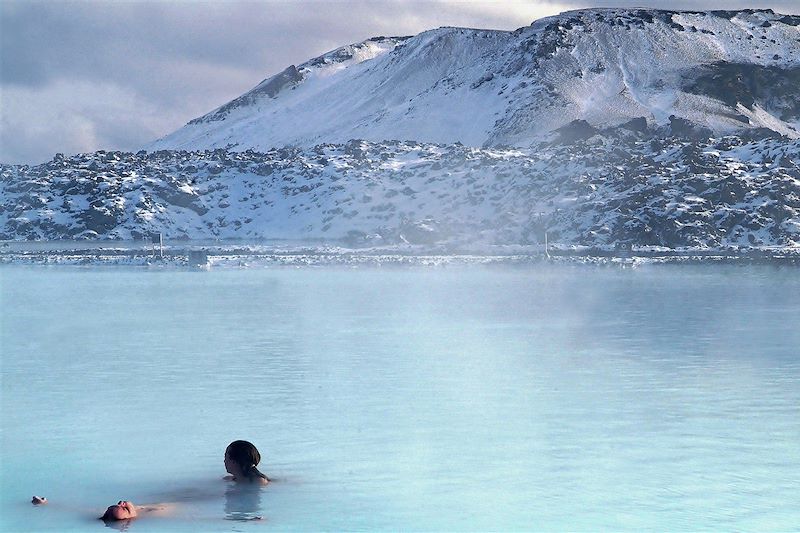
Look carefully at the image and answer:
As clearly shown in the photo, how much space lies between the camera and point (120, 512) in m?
14.8

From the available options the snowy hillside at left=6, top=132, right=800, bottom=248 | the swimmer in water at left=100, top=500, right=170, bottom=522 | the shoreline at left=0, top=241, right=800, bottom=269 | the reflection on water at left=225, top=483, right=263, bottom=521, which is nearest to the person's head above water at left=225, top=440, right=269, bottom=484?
the reflection on water at left=225, top=483, right=263, bottom=521

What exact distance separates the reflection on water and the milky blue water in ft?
0.13

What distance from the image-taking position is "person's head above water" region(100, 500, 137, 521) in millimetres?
14773

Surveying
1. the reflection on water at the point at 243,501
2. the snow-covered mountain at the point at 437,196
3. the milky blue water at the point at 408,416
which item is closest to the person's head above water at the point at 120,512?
the milky blue water at the point at 408,416

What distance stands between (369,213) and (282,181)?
73.0 feet

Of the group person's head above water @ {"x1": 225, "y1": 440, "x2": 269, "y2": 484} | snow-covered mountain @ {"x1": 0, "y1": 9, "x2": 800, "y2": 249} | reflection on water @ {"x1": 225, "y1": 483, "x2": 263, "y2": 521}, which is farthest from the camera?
snow-covered mountain @ {"x1": 0, "y1": 9, "x2": 800, "y2": 249}

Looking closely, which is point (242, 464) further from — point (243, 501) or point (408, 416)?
point (408, 416)

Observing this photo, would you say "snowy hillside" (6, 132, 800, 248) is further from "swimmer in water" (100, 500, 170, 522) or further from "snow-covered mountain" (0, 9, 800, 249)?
"swimmer in water" (100, 500, 170, 522)

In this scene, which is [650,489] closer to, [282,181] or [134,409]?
[134,409]

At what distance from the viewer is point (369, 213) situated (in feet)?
413

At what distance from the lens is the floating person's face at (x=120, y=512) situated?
14.8 meters

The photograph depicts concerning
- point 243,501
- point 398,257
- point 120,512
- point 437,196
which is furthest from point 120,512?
point 437,196

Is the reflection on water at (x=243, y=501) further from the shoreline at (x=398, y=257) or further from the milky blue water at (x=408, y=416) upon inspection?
the shoreline at (x=398, y=257)

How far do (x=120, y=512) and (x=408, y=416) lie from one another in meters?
7.38
